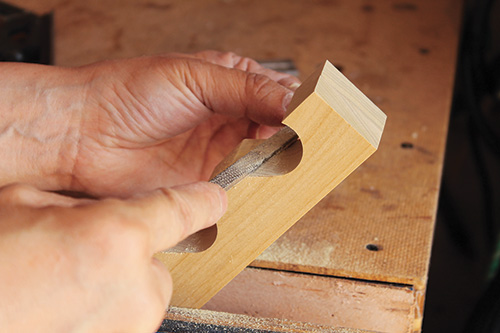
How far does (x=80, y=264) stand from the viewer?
1.44ft

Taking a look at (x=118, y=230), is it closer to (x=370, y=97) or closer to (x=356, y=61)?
(x=370, y=97)

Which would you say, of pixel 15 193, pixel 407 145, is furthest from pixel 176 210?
pixel 407 145

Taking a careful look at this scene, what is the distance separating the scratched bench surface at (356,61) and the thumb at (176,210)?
25cm

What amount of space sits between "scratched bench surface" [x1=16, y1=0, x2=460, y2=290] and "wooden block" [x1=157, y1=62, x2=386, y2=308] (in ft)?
0.33

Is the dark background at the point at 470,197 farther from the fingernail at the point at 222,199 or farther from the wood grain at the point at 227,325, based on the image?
the fingernail at the point at 222,199

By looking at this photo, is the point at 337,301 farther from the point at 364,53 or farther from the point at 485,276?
the point at 485,276

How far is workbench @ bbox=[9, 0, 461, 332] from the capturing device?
749mm

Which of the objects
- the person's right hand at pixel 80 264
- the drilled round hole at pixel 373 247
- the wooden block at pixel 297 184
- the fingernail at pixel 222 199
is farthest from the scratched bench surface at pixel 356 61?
the person's right hand at pixel 80 264

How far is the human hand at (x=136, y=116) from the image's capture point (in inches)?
33.0

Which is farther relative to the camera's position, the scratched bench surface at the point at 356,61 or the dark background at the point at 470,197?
the dark background at the point at 470,197

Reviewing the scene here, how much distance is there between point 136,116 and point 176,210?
410 mm

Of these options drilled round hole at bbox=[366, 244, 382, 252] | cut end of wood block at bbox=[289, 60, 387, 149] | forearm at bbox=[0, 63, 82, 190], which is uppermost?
cut end of wood block at bbox=[289, 60, 387, 149]

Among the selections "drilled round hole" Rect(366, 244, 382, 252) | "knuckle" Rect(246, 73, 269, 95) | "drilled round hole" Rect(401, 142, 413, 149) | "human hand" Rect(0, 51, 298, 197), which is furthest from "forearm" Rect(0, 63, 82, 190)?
"drilled round hole" Rect(401, 142, 413, 149)

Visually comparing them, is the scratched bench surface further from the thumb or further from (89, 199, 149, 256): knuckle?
(89, 199, 149, 256): knuckle
